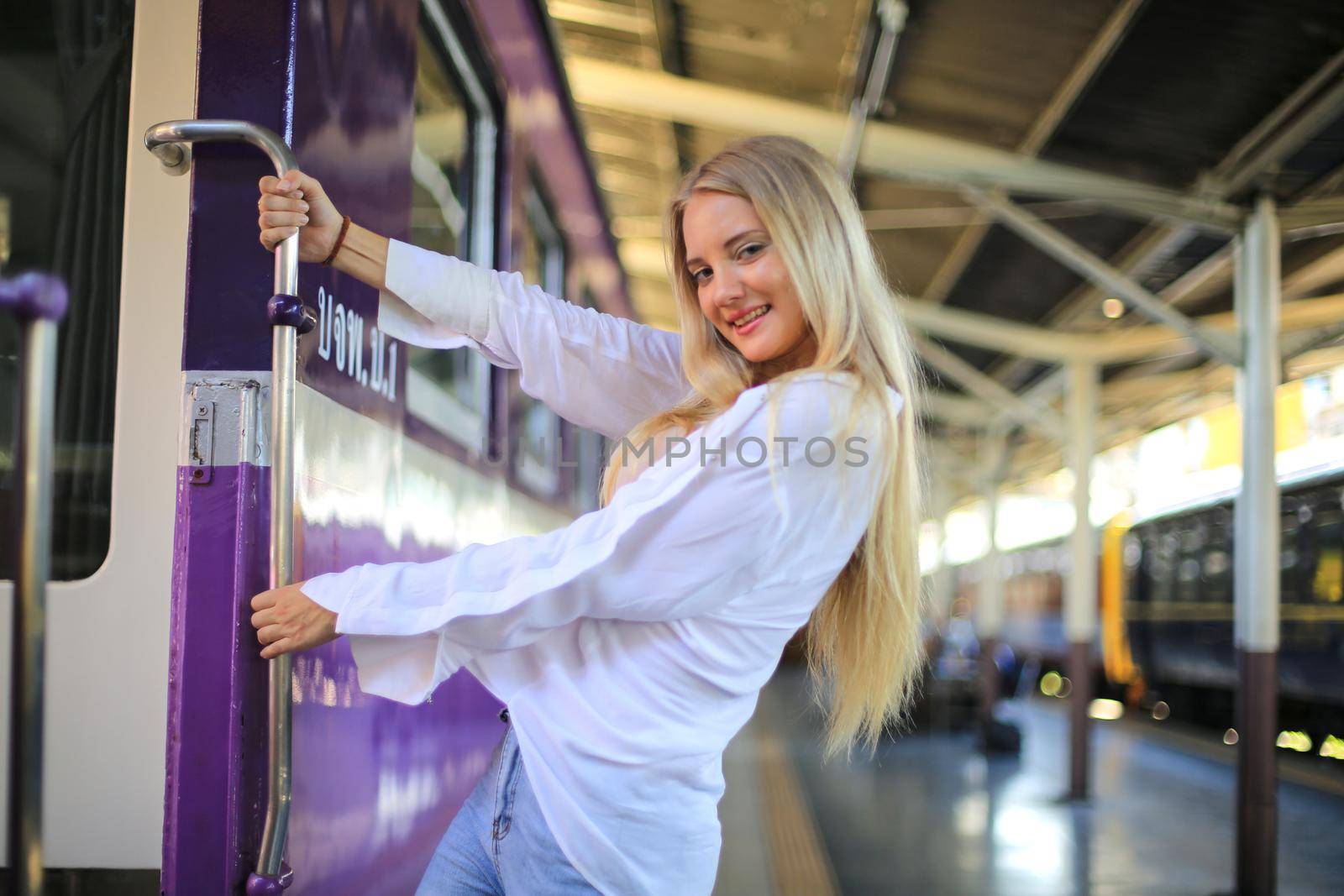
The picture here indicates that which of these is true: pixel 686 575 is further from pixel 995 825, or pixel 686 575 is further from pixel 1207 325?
pixel 1207 325

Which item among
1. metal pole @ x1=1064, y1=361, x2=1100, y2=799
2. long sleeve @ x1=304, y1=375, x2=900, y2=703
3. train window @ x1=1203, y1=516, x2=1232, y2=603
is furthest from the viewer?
train window @ x1=1203, y1=516, x2=1232, y2=603

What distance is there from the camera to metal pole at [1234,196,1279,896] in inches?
218

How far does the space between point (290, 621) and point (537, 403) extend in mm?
2993

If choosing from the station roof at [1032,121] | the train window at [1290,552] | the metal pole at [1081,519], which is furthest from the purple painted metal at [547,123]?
the train window at [1290,552]

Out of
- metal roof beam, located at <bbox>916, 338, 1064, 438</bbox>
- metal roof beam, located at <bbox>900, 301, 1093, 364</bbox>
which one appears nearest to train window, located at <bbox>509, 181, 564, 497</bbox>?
metal roof beam, located at <bbox>900, 301, 1093, 364</bbox>

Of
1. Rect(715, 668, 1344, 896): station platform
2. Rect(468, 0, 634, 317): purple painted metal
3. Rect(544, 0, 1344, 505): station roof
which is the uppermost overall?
Rect(544, 0, 1344, 505): station roof

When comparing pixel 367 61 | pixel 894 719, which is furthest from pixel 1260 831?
pixel 367 61

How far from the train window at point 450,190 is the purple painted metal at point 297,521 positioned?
30 centimetres

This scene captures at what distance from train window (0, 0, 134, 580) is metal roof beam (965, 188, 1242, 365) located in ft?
17.7

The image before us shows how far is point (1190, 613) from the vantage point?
13.5 meters

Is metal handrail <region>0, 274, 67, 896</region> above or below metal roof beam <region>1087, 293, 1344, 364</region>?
below

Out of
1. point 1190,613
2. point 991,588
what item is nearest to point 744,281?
point 991,588

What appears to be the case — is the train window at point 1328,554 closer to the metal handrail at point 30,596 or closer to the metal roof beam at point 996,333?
the metal roof beam at point 996,333

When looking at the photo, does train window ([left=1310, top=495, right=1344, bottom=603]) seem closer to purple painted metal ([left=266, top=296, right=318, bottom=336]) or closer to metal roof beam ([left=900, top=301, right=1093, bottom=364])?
metal roof beam ([left=900, top=301, right=1093, bottom=364])
